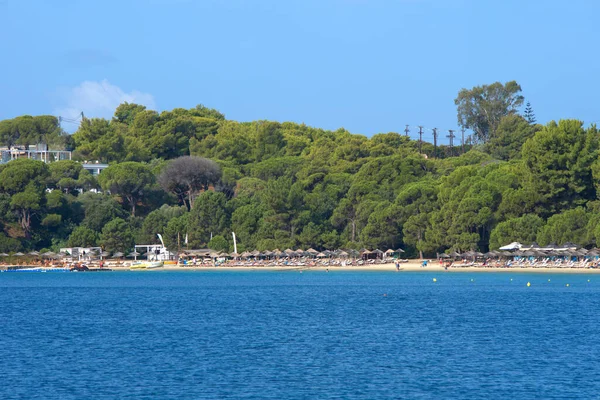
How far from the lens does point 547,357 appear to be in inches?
1155

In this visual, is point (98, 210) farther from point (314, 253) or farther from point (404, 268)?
point (404, 268)

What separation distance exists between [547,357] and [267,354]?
8575 millimetres

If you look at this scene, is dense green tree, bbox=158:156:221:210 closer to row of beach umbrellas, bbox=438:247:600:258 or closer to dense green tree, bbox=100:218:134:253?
dense green tree, bbox=100:218:134:253

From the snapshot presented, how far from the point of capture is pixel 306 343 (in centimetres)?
3294

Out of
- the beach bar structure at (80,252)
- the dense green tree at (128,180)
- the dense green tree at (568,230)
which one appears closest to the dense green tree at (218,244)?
the beach bar structure at (80,252)

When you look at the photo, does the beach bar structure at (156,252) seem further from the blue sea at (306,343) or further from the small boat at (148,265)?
the blue sea at (306,343)

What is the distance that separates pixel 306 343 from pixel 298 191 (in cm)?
5573

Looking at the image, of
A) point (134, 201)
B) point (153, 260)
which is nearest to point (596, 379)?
point (153, 260)

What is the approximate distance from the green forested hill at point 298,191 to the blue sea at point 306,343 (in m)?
16.3

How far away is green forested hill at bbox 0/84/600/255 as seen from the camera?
2995 inches

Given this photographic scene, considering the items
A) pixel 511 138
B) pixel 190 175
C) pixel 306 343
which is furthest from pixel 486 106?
pixel 306 343

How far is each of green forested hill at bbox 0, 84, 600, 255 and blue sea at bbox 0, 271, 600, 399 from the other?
16315 mm

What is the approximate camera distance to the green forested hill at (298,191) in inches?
2995

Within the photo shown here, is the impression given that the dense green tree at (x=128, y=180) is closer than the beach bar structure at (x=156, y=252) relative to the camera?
No
